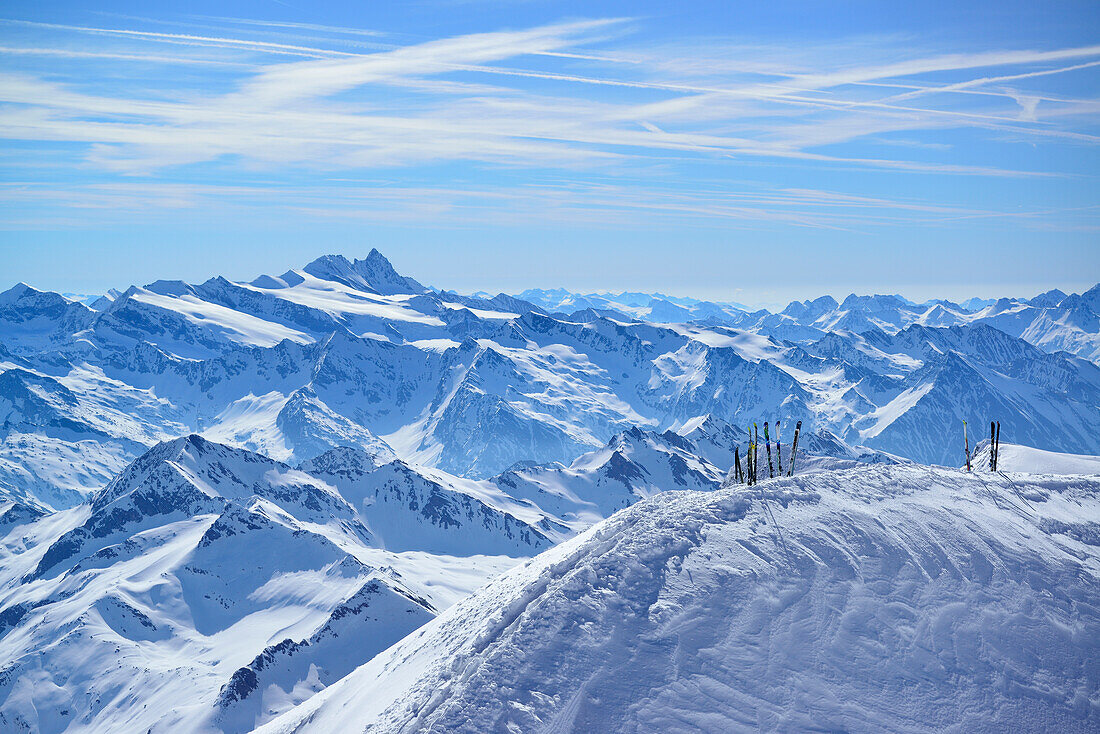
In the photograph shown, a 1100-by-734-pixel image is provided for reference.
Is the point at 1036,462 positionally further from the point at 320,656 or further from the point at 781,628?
the point at 320,656

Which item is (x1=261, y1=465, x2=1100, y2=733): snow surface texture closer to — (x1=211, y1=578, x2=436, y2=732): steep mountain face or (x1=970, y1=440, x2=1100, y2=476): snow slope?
(x1=970, y1=440, x2=1100, y2=476): snow slope

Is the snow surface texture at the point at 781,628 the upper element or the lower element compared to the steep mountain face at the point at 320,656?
upper

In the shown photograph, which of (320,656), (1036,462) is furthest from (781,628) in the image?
(320,656)

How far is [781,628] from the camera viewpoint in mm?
27422

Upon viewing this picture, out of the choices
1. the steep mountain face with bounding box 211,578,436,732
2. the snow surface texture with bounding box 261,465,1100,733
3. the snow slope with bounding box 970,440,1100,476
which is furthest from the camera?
the steep mountain face with bounding box 211,578,436,732

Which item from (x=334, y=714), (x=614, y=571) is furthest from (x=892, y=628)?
(x=334, y=714)

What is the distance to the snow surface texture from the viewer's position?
992 inches

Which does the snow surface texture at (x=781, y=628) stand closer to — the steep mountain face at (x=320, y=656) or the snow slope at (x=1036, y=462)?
the snow slope at (x=1036, y=462)

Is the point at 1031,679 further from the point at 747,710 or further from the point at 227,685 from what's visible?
the point at 227,685

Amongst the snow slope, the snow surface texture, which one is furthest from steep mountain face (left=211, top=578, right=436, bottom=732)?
the snow surface texture

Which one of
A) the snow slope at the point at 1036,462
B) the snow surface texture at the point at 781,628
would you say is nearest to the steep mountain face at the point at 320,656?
the snow slope at the point at 1036,462

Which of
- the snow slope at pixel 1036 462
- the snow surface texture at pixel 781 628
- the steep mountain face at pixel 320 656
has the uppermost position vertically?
the snow surface texture at pixel 781 628

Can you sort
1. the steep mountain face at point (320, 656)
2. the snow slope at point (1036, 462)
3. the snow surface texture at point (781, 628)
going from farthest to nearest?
the steep mountain face at point (320, 656)
the snow slope at point (1036, 462)
the snow surface texture at point (781, 628)

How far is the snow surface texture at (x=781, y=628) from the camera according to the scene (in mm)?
25188
